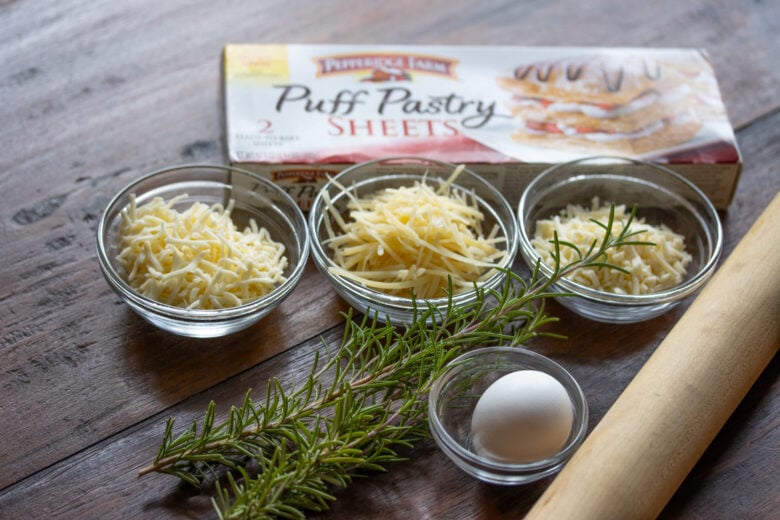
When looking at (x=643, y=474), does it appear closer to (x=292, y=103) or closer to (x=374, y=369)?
(x=374, y=369)

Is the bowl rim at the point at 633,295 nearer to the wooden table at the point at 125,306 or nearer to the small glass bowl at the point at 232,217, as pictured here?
the wooden table at the point at 125,306

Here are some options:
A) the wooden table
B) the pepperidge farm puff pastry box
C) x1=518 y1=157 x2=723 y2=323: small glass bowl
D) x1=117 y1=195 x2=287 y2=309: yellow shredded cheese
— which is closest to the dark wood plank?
the wooden table

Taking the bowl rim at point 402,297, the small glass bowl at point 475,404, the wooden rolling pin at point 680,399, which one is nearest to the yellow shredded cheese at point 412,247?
the bowl rim at point 402,297

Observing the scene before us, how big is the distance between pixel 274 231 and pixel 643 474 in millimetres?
666

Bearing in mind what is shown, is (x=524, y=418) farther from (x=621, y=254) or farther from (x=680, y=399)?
(x=621, y=254)

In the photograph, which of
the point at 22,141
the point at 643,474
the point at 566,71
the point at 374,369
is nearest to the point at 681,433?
the point at 643,474

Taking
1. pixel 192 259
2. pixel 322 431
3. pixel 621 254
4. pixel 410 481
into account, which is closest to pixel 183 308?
pixel 192 259

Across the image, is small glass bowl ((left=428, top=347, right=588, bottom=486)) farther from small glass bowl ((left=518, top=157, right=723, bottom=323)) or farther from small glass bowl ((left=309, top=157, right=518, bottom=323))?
small glass bowl ((left=518, top=157, right=723, bottom=323))

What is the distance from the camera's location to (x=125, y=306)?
133cm

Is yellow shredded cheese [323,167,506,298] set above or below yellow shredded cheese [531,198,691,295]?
above

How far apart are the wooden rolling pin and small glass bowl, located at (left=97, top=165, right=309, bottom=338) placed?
1.51 feet

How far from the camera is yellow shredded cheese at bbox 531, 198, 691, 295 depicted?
133cm

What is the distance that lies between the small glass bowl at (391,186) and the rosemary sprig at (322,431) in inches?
3.5

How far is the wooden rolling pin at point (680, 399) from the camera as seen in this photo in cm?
105
